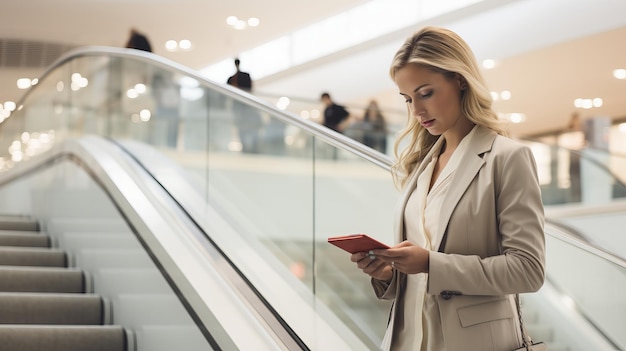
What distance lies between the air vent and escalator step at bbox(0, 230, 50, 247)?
41.1ft

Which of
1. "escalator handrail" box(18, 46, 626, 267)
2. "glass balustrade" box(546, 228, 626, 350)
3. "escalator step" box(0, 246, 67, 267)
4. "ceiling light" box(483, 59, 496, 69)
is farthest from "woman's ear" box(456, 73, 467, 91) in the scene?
"ceiling light" box(483, 59, 496, 69)

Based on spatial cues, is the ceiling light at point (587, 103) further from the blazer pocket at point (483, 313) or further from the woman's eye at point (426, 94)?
the blazer pocket at point (483, 313)

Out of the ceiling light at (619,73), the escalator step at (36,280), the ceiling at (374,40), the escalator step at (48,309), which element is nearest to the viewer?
the escalator step at (48,309)

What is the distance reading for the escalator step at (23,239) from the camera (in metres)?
6.74

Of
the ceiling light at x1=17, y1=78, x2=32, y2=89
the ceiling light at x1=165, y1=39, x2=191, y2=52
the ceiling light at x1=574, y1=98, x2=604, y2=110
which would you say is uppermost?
the ceiling light at x1=165, y1=39, x2=191, y2=52

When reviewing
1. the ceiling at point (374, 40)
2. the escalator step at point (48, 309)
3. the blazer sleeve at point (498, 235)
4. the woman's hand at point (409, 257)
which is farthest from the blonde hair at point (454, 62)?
the ceiling at point (374, 40)

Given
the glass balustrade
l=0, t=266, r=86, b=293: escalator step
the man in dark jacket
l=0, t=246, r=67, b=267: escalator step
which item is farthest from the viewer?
the man in dark jacket

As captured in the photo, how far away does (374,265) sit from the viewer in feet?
6.74

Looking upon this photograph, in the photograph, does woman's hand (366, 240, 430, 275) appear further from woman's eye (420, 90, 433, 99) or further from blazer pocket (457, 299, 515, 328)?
woman's eye (420, 90, 433, 99)

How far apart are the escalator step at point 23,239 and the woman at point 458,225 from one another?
5.33 m

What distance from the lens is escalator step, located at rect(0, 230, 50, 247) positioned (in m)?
6.74

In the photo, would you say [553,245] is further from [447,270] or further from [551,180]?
[551,180]

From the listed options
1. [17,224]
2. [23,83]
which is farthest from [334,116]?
[23,83]

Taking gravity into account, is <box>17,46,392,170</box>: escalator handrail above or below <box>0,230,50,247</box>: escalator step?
above
